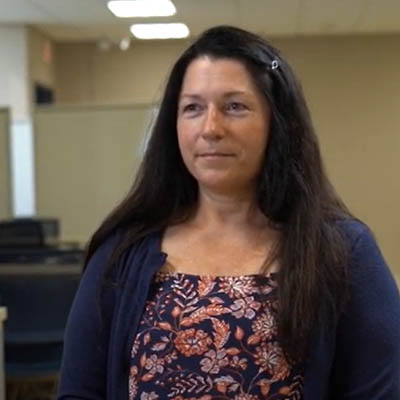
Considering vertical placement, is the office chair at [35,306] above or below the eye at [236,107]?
Result: below

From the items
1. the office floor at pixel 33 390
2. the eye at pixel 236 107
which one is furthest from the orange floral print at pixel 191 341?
the office floor at pixel 33 390

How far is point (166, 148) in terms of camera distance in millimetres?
→ 1243

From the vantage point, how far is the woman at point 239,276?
3.47 ft

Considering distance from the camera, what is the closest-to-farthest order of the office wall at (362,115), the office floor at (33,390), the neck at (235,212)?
1. the neck at (235,212)
2. the office floor at (33,390)
3. the office wall at (362,115)

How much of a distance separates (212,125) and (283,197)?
6.8 inches

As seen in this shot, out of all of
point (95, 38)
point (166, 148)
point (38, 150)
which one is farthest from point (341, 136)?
point (166, 148)

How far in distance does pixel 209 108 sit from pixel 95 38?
750 cm

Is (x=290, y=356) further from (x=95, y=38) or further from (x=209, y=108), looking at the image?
(x=95, y=38)

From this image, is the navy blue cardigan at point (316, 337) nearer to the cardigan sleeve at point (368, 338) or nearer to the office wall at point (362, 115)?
the cardigan sleeve at point (368, 338)

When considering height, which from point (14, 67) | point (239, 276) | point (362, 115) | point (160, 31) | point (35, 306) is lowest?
point (35, 306)

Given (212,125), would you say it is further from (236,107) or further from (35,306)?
(35,306)

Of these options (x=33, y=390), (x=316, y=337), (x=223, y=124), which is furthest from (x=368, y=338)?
(x=33, y=390)

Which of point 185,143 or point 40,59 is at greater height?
point 40,59

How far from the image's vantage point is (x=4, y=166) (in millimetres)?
5992
